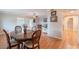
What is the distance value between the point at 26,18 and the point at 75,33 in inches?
35.9

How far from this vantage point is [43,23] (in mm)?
1960

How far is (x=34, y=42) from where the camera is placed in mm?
1994

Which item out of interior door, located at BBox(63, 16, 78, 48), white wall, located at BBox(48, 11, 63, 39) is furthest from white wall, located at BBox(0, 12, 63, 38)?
interior door, located at BBox(63, 16, 78, 48)

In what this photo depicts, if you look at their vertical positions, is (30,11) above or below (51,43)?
above

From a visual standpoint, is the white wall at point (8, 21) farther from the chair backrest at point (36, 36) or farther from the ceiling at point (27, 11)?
the chair backrest at point (36, 36)

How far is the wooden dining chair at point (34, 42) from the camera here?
1970mm

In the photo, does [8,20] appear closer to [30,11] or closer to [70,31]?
[30,11]

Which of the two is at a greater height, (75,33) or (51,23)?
(51,23)

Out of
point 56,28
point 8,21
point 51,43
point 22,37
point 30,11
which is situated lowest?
point 51,43

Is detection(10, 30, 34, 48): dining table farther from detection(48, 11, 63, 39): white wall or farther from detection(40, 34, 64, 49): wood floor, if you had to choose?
detection(48, 11, 63, 39): white wall

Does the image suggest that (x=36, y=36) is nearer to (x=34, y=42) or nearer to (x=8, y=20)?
(x=34, y=42)

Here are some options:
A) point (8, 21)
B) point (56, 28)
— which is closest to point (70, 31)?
point (56, 28)

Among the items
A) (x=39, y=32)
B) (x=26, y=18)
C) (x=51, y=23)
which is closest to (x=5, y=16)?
(x=26, y=18)
